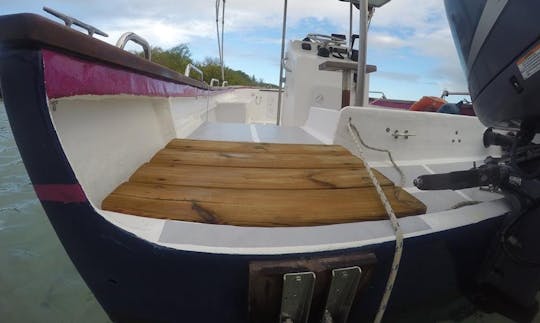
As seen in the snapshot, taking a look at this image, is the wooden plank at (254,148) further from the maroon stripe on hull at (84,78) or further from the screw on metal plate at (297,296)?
the screw on metal plate at (297,296)

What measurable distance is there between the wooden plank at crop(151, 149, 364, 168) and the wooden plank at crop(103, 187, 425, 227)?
1.04 feet

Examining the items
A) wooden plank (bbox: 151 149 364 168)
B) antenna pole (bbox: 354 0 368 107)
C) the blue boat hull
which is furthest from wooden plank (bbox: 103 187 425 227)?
antenna pole (bbox: 354 0 368 107)

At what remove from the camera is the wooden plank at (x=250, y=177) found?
106 centimetres

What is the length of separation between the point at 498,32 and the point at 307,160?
2.67ft

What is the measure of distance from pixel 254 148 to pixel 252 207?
0.73 metres

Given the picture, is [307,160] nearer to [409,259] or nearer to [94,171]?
[409,259]

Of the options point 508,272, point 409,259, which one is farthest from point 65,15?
point 508,272

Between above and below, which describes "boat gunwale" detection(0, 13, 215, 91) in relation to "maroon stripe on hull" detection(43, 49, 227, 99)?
above

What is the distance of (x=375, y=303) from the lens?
2.97ft

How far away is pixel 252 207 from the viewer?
0.90 meters

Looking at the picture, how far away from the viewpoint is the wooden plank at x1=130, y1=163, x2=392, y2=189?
1.06 meters

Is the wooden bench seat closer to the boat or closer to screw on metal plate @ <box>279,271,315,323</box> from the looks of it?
the boat

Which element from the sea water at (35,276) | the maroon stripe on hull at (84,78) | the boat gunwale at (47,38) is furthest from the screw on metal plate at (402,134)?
the sea water at (35,276)

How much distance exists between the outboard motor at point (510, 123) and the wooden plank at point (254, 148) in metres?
0.64
